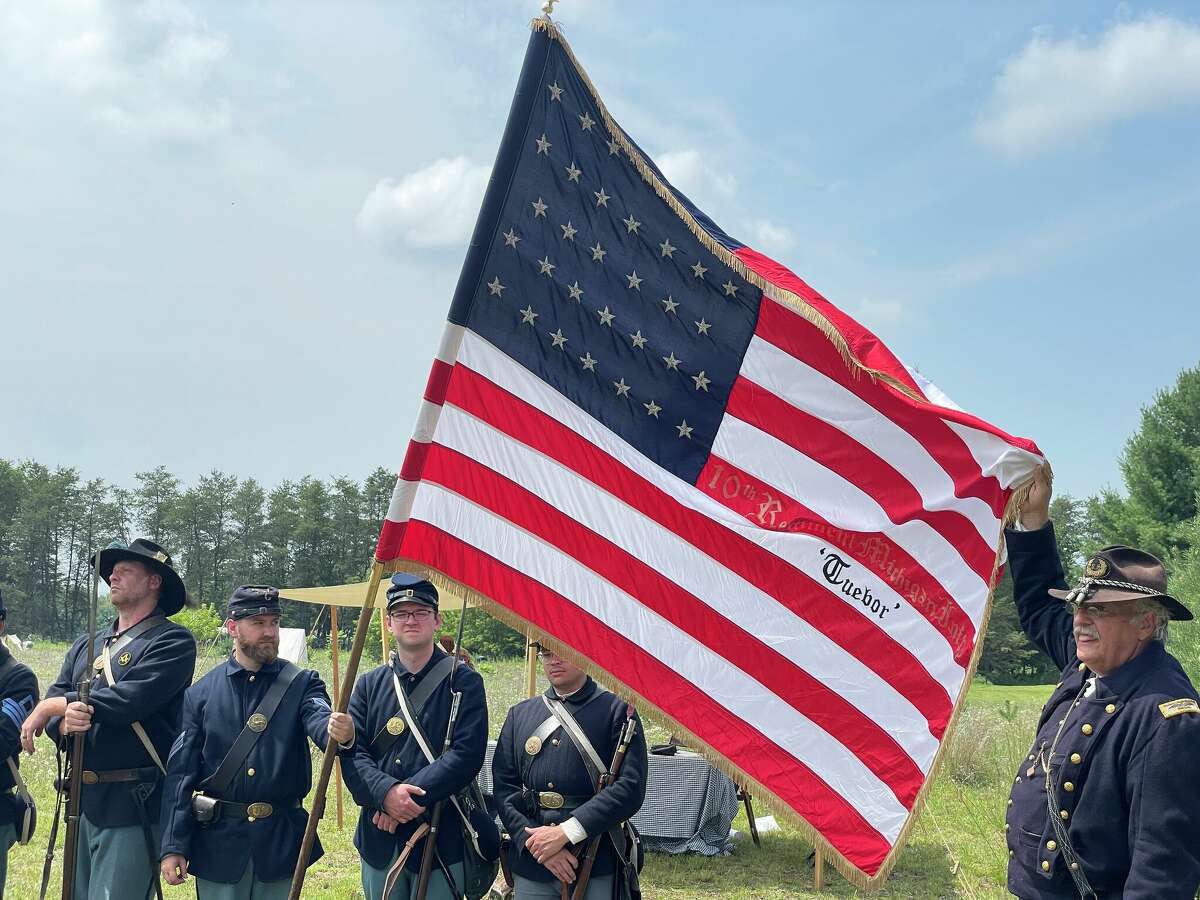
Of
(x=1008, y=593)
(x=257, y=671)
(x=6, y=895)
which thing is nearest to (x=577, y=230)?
(x=257, y=671)

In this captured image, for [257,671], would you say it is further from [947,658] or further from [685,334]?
[947,658]

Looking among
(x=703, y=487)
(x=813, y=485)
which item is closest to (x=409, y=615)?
(x=703, y=487)

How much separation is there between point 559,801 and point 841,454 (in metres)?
2.20

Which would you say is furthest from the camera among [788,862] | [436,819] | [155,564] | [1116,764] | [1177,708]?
[788,862]

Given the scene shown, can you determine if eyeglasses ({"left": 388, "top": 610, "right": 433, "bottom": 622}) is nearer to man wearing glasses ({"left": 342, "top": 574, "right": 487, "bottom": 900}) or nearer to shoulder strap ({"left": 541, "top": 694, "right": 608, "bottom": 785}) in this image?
man wearing glasses ({"left": 342, "top": 574, "right": 487, "bottom": 900})

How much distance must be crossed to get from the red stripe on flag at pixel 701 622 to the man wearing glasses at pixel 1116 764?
590mm

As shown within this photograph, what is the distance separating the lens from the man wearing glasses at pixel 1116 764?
2.90m

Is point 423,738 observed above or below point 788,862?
above

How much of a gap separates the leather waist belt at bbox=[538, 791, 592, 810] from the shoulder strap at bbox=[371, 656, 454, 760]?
29.5 inches

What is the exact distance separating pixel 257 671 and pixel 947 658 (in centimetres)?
335

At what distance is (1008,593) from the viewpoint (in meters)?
54.7

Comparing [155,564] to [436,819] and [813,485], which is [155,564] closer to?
[436,819]

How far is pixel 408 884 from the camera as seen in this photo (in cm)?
454

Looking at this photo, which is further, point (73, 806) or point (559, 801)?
point (559, 801)
